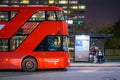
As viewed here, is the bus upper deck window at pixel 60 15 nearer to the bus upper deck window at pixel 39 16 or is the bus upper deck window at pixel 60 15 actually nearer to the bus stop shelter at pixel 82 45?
the bus upper deck window at pixel 39 16

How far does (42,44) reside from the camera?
24.6 m

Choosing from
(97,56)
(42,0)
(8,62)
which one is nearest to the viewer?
(8,62)

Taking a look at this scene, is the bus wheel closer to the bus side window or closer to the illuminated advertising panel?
the bus side window

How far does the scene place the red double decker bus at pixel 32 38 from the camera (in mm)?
24516

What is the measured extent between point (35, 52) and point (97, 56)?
402 inches

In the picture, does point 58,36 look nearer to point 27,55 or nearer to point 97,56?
point 27,55

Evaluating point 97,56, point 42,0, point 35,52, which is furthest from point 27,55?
point 42,0

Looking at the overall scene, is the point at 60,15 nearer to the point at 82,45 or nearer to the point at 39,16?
the point at 39,16

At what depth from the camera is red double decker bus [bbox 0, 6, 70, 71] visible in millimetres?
24516

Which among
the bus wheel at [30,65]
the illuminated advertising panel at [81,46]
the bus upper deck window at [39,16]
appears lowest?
the bus wheel at [30,65]

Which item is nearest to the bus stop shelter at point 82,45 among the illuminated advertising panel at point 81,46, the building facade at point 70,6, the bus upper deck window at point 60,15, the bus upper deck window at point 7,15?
the illuminated advertising panel at point 81,46

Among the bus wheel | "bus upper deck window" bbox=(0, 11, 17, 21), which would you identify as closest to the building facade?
"bus upper deck window" bbox=(0, 11, 17, 21)

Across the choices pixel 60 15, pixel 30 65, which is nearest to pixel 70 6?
pixel 60 15

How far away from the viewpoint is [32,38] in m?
24.6
